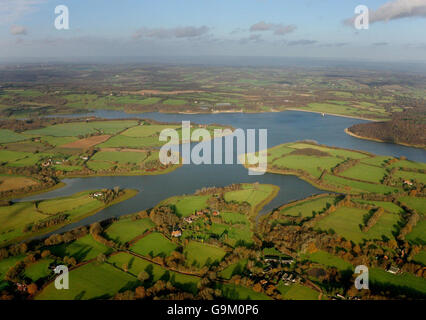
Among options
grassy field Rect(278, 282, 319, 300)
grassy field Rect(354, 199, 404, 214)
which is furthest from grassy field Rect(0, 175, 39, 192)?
grassy field Rect(354, 199, 404, 214)

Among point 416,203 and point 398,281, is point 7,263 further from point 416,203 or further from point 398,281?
point 416,203

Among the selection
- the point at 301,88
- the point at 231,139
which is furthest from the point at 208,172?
the point at 301,88

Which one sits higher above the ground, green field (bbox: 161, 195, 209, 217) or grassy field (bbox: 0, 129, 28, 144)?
grassy field (bbox: 0, 129, 28, 144)

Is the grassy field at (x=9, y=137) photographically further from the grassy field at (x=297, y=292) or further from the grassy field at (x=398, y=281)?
the grassy field at (x=398, y=281)

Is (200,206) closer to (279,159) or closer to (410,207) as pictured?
(279,159)

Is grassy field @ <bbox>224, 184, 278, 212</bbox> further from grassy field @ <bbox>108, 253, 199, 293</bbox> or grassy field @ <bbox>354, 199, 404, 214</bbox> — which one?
grassy field @ <bbox>108, 253, 199, 293</bbox>

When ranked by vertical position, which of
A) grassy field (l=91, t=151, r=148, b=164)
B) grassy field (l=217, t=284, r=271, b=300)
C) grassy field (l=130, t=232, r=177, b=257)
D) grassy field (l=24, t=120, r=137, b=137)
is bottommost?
grassy field (l=217, t=284, r=271, b=300)

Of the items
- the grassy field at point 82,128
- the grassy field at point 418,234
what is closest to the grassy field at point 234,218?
the grassy field at point 418,234

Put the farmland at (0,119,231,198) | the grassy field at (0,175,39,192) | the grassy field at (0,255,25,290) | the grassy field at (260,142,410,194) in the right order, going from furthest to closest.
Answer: the farmland at (0,119,231,198), the grassy field at (260,142,410,194), the grassy field at (0,175,39,192), the grassy field at (0,255,25,290)
